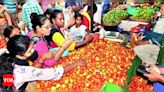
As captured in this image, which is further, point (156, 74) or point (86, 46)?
A: point (86, 46)

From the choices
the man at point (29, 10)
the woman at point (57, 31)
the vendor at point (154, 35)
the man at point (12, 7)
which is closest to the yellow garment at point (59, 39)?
the woman at point (57, 31)

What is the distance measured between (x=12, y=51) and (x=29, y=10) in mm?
374

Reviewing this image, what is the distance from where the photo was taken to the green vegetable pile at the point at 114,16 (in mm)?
3977

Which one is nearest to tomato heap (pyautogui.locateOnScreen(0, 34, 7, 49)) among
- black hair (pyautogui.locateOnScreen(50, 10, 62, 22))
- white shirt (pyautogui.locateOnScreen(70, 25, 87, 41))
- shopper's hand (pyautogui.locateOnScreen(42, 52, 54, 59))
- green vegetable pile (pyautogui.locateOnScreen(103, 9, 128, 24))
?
shopper's hand (pyautogui.locateOnScreen(42, 52, 54, 59))

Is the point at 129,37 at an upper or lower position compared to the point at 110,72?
upper

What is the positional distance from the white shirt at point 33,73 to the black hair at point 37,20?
349 millimetres

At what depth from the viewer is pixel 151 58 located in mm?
3816

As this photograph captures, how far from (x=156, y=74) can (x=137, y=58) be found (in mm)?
1356

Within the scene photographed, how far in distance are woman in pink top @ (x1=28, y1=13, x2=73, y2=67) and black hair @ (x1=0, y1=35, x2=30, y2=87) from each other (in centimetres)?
8

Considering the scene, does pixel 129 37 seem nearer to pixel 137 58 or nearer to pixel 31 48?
pixel 137 58

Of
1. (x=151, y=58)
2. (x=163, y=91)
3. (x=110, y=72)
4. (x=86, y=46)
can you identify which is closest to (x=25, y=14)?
(x=86, y=46)

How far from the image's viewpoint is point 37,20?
13.0ft

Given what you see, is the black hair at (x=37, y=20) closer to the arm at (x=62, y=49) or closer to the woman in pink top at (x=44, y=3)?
the woman in pink top at (x=44, y=3)

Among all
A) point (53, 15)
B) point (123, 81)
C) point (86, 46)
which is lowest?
point (123, 81)
